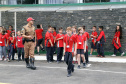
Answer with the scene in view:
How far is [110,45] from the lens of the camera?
52.9 ft

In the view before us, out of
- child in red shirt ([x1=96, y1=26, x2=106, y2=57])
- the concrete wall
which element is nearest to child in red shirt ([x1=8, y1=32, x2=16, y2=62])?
the concrete wall

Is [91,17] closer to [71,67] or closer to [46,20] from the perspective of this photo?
[46,20]

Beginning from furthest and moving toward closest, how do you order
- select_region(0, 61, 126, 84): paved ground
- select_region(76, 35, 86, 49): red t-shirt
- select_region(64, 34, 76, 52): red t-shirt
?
1. select_region(76, 35, 86, 49): red t-shirt
2. select_region(64, 34, 76, 52): red t-shirt
3. select_region(0, 61, 126, 84): paved ground

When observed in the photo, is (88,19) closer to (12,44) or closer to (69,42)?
(12,44)

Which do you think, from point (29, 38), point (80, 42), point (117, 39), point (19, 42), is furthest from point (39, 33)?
point (80, 42)

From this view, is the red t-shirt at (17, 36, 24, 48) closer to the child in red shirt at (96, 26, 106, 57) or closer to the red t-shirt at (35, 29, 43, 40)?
the red t-shirt at (35, 29, 43, 40)

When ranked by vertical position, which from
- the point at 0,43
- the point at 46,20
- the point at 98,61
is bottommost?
the point at 98,61

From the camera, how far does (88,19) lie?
1659cm

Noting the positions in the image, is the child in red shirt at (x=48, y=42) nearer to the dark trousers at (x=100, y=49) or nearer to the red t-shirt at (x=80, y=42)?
the red t-shirt at (x=80, y=42)

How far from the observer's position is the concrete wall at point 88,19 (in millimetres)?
15930

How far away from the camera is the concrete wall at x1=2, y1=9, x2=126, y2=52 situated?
52.3 feet

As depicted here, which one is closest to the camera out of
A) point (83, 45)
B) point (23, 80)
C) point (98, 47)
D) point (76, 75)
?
point (23, 80)

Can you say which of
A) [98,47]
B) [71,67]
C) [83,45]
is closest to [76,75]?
[71,67]

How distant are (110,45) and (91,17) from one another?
7.05 feet
